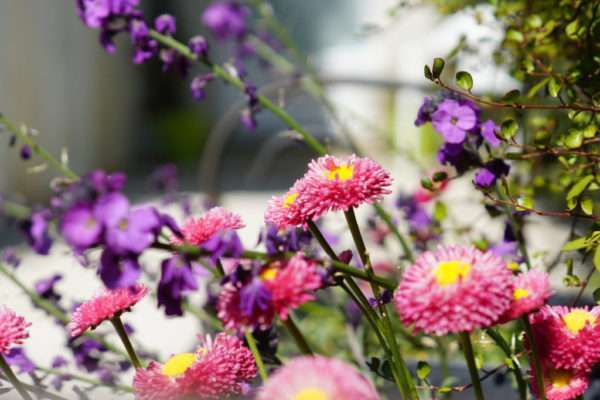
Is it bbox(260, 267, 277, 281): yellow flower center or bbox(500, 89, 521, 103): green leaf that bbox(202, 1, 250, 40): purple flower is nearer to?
bbox(500, 89, 521, 103): green leaf

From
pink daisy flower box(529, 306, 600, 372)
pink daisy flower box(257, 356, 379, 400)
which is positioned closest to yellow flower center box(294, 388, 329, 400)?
pink daisy flower box(257, 356, 379, 400)

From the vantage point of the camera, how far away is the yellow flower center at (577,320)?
0.55 meters

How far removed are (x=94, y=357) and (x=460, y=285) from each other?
0.78 meters

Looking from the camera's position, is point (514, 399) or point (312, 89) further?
point (312, 89)

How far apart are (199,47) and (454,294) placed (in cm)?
57

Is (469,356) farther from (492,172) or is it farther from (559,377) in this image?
(492,172)

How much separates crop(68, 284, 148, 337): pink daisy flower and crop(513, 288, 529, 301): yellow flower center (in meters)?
0.25

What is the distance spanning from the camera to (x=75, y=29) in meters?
5.96

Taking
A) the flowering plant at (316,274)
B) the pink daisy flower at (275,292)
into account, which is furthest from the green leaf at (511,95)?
the pink daisy flower at (275,292)

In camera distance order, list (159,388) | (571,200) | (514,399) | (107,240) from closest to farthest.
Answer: (107,240) → (159,388) → (571,200) → (514,399)

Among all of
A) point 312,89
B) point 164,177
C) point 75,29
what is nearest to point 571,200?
point 312,89

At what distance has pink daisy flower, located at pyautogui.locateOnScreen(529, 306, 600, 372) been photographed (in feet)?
1.77

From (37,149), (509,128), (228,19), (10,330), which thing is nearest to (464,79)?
(509,128)

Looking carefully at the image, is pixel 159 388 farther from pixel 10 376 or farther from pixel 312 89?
pixel 312 89
